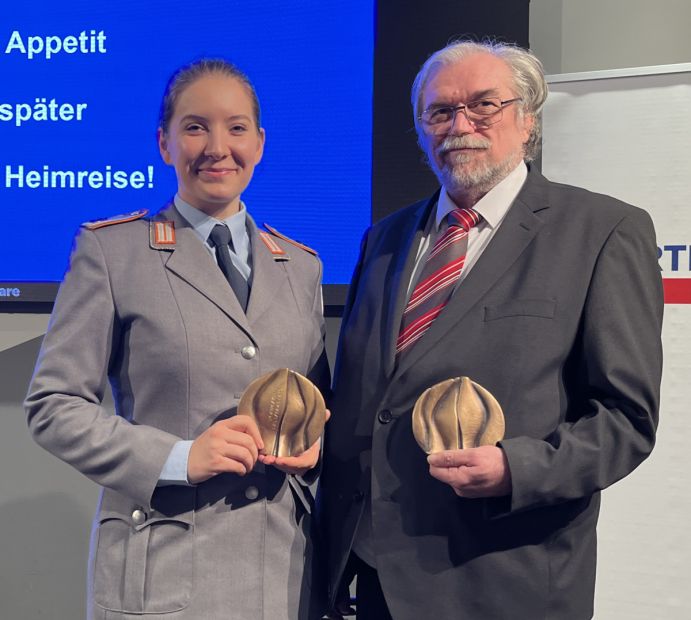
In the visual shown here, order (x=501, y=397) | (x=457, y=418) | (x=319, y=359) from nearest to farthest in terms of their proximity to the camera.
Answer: (x=457, y=418)
(x=501, y=397)
(x=319, y=359)

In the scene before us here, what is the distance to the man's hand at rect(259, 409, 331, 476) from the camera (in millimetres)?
1250

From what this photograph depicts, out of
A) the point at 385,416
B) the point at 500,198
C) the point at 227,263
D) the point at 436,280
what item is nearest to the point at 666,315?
the point at 500,198

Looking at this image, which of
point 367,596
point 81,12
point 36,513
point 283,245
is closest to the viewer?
point 367,596

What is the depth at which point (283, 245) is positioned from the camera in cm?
158

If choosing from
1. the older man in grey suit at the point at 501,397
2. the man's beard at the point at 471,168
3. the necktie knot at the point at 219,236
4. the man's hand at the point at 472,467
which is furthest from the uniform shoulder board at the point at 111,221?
the man's hand at the point at 472,467

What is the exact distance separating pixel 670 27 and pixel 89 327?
2.24 metres

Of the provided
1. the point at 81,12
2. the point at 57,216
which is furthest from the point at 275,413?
the point at 81,12

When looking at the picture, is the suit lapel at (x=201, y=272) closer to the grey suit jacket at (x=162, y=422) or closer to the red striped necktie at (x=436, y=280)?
the grey suit jacket at (x=162, y=422)

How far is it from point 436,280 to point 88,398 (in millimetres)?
634

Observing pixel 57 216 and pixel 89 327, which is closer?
pixel 89 327

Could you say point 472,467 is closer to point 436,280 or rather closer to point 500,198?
point 436,280

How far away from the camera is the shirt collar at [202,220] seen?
143 cm

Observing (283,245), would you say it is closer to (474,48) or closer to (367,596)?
(474,48)

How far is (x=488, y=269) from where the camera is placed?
1.32 m
